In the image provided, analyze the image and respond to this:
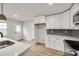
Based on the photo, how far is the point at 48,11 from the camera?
99 cm

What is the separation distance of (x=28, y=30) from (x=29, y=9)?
0.30m

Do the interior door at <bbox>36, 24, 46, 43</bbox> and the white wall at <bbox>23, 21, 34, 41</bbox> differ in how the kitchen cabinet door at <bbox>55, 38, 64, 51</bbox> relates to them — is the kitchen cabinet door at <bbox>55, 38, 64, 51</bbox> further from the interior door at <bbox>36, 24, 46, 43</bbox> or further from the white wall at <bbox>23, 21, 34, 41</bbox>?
the white wall at <bbox>23, 21, 34, 41</bbox>

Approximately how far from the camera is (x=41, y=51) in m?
1.00

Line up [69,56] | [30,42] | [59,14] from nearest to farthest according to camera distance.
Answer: [69,56] → [59,14] → [30,42]

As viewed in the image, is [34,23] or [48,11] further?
[34,23]

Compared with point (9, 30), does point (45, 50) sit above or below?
below

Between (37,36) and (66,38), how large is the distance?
42 centimetres

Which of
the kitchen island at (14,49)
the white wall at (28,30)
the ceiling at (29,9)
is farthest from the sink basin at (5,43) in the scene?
the ceiling at (29,9)

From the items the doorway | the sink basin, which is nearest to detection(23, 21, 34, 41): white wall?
the doorway

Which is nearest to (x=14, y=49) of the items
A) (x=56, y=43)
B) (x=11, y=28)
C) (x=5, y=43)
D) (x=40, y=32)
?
(x=5, y=43)

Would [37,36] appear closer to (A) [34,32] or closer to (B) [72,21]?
(A) [34,32]

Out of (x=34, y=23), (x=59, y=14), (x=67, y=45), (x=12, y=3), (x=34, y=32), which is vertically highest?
(x=12, y=3)

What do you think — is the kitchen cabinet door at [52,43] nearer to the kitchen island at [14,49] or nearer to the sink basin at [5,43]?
the kitchen island at [14,49]

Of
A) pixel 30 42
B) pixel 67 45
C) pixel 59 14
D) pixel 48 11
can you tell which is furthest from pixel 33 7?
pixel 67 45
